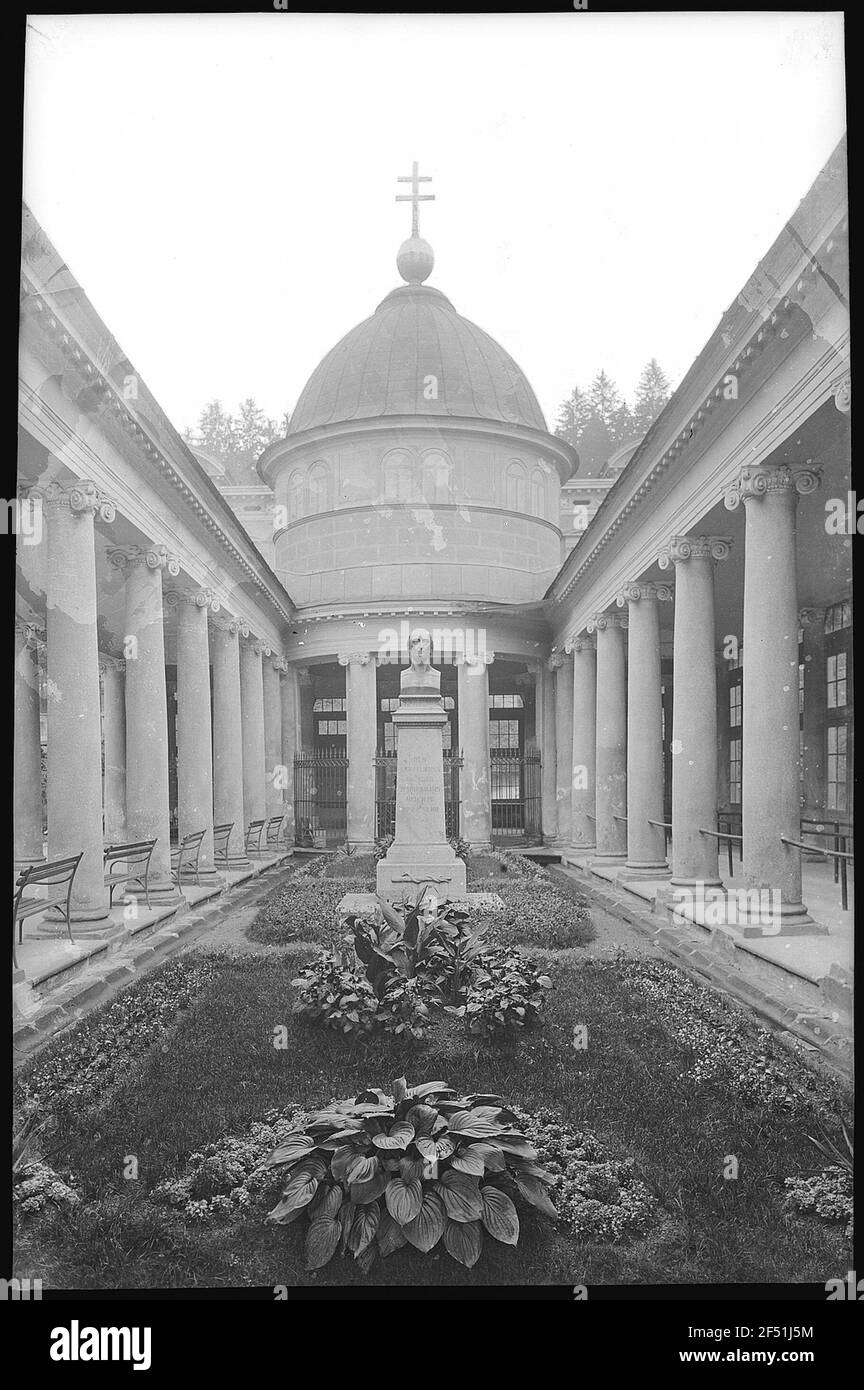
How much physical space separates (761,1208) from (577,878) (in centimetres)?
907

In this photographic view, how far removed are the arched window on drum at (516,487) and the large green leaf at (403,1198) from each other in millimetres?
7576

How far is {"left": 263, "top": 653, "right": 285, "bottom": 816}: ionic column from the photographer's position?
15688 millimetres

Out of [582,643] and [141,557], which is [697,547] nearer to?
[141,557]

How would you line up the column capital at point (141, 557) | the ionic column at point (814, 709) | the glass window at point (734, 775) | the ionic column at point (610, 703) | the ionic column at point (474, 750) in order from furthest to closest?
the glass window at point (734, 775) < the ionic column at point (474, 750) < the ionic column at point (610, 703) < the ionic column at point (814, 709) < the column capital at point (141, 557)

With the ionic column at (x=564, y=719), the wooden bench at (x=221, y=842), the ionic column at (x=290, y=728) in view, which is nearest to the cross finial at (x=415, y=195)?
the wooden bench at (x=221, y=842)

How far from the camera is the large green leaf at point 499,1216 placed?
448cm

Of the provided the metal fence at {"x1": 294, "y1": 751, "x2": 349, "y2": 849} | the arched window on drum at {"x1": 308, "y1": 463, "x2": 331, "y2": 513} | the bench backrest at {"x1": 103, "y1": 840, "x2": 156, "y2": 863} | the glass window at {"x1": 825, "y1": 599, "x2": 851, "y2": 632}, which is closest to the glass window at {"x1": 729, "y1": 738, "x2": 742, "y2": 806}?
the glass window at {"x1": 825, "y1": 599, "x2": 851, "y2": 632}

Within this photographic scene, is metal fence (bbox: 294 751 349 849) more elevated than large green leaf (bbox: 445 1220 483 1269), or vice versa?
metal fence (bbox: 294 751 349 849)

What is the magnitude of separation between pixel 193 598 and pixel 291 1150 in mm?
10615

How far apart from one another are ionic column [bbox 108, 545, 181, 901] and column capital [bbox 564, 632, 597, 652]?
9396 millimetres

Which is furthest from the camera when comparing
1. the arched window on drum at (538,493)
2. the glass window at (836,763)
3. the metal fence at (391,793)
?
the metal fence at (391,793)

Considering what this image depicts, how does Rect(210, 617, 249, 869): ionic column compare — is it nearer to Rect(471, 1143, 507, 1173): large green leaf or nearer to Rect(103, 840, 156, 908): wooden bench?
Rect(103, 840, 156, 908): wooden bench

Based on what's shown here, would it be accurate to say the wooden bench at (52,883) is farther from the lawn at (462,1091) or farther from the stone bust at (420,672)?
the stone bust at (420,672)

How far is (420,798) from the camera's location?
1391 centimetres
